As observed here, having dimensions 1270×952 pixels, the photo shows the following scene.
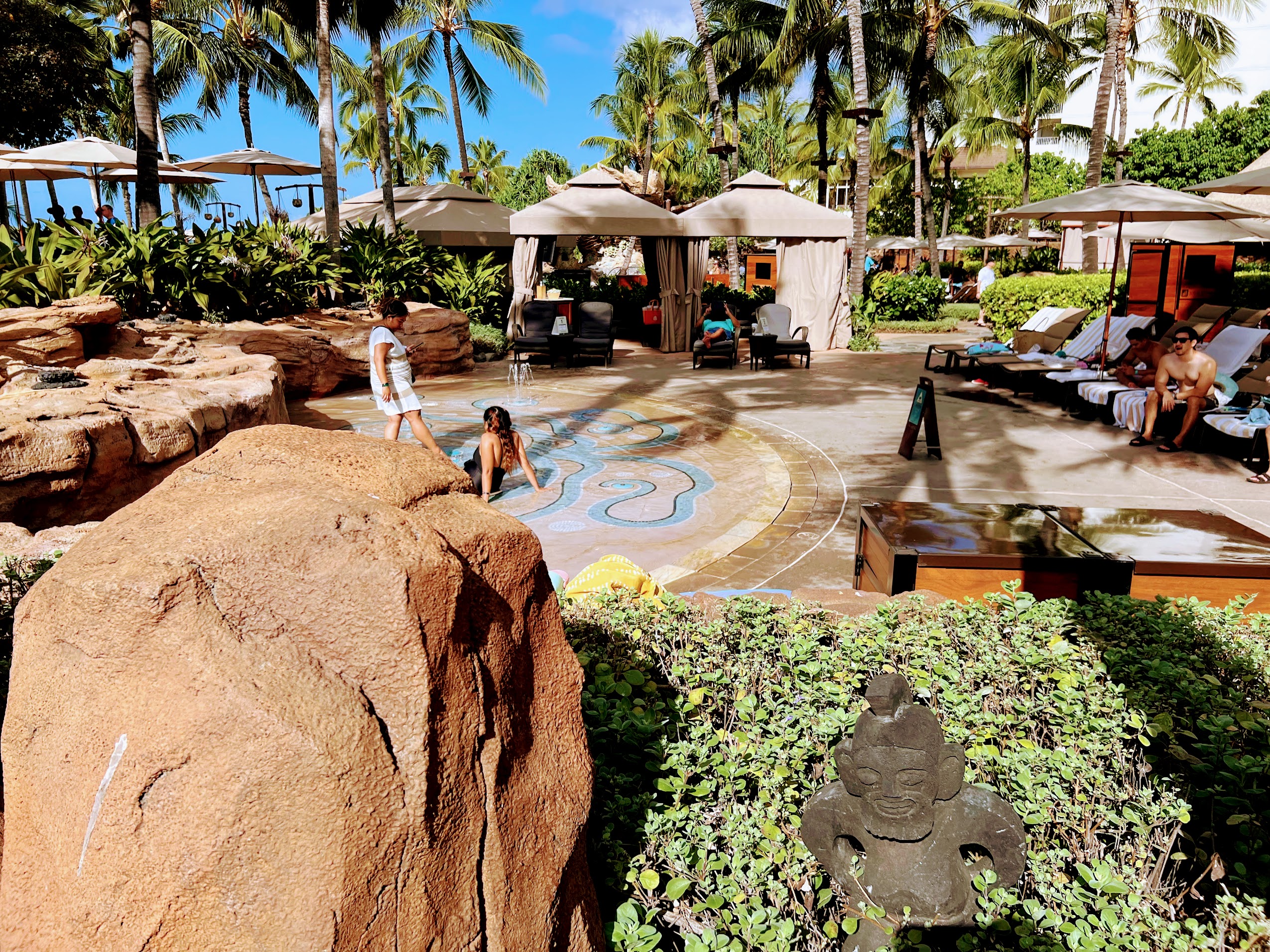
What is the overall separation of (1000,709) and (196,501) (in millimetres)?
2682

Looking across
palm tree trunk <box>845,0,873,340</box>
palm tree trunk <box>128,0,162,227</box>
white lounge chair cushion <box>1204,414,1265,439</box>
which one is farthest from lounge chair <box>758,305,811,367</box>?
palm tree trunk <box>128,0,162,227</box>

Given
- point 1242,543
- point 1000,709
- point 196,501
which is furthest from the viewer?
point 1242,543

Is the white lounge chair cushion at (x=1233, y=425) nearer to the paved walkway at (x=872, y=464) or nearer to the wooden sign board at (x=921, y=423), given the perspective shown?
the paved walkway at (x=872, y=464)

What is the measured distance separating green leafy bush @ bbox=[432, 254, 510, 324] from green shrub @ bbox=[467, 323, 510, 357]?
0.36m

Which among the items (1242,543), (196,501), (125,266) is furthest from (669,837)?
(125,266)

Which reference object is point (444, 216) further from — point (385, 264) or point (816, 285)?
point (816, 285)

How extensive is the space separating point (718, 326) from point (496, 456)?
8.21 m

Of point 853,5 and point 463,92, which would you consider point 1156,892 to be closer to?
point 853,5

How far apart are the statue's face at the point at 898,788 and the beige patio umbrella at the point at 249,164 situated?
57.2 feet

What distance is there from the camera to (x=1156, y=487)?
7.25m

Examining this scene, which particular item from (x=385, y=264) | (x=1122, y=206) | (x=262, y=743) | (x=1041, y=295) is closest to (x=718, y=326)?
(x=385, y=264)

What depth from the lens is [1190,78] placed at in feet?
105

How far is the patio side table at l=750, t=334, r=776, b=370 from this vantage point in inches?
557

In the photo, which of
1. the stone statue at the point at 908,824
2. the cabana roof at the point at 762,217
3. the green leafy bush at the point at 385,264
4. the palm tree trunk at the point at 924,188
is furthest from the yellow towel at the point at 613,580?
the palm tree trunk at the point at 924,188
